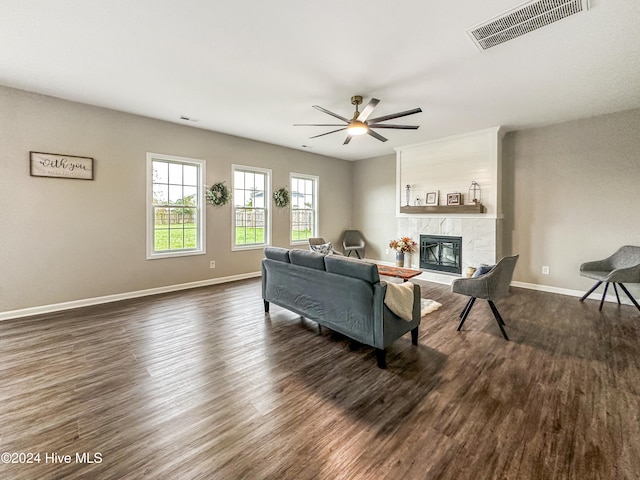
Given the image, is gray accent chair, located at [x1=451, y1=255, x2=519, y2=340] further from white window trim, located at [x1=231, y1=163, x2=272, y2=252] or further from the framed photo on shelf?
white window trim, located at [x1=231, y1=163, x2=272, y2=252]

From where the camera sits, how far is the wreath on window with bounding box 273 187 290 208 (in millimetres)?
6223

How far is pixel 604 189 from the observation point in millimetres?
4320

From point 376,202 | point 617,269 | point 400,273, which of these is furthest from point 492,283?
point 376,202

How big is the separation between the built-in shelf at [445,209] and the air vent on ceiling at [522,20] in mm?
3085

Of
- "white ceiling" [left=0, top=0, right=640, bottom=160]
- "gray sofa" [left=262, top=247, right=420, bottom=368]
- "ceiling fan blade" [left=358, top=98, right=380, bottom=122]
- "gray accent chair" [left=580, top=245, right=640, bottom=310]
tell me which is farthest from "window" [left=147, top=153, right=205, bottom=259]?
"gray accent chair" [left=580, top=245, right=640, bottom=310]

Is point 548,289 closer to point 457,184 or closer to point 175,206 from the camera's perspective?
point 457,184

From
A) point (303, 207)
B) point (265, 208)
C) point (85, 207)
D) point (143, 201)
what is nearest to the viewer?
point (85, 207)

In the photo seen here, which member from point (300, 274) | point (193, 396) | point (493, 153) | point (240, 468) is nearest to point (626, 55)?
point (493, 153)

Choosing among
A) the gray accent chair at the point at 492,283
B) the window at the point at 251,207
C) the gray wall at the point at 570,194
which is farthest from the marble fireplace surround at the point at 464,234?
the window at the point at 251,207

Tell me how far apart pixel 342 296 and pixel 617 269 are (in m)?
3.90

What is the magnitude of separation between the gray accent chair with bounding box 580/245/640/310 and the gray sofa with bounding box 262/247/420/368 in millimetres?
2905

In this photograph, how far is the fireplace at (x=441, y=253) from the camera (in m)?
5.52

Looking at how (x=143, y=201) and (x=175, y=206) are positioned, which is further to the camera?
(x=175, y=206)

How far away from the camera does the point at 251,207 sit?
5918mm
